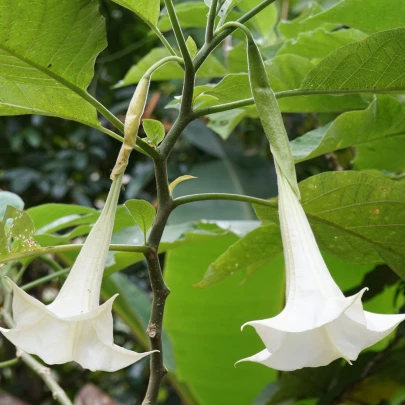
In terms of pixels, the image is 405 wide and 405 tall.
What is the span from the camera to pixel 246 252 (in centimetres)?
87

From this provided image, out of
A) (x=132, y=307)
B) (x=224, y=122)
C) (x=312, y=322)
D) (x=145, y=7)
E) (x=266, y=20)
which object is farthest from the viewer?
(x=132, y=307)

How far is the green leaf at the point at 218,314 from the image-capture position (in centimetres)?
144

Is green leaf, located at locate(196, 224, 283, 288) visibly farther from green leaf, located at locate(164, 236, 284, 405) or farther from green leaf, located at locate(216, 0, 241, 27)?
green leaf, located at locate(164, 236, 284, 405)

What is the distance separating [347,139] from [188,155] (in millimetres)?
1490

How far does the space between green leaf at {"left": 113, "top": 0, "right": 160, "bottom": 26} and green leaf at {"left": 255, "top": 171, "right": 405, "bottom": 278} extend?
0.88ft

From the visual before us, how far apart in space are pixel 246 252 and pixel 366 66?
31cm

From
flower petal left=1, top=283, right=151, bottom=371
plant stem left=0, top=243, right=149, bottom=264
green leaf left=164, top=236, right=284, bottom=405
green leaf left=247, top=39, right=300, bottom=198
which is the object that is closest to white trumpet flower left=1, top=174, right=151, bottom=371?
flower petal left=1, top=283, right=151, bottom=371

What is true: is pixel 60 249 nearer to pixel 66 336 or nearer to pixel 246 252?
pixel 66 336

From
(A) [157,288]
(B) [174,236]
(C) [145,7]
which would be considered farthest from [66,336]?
(B) [174,236]

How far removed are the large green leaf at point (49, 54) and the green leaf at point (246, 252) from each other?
0.89 feet

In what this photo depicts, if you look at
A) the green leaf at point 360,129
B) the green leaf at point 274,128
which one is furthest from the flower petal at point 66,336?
the green leaf at point 360,129

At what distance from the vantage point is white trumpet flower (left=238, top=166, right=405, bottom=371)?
1.55ft

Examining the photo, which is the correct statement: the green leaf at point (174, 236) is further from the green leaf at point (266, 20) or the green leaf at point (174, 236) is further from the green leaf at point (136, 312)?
the green leaf at point (266, 20)

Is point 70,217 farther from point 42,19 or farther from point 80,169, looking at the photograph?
point 80,169
